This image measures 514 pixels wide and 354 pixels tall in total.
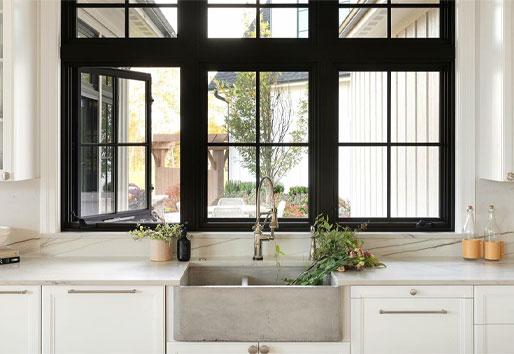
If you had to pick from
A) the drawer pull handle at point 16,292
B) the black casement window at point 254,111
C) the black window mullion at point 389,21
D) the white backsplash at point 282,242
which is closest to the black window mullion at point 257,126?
the black casement window at point 254,111

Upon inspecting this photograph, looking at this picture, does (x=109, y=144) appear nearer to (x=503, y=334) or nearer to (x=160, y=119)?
(x=160, y=119)

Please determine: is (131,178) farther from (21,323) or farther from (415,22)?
(415,22)

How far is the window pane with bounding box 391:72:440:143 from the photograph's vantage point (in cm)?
327

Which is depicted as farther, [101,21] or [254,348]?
[101,21]

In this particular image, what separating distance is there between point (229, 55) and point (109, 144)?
922mm

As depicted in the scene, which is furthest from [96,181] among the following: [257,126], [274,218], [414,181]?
[414,181]

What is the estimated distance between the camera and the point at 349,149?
3.26 metres

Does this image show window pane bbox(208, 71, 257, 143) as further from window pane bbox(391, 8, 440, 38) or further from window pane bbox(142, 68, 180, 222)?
window pane bbox(391, 8, 440, 38)

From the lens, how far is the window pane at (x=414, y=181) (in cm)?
329

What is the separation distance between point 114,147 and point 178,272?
1.02 meters

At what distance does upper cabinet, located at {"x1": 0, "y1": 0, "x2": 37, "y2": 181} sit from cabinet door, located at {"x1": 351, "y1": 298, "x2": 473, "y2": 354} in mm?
1920

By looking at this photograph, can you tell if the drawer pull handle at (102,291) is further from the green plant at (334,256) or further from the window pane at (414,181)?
the window pane at (414,181)

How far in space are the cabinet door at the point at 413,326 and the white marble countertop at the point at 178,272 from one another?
0.35 feet

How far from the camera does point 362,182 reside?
331 cm
